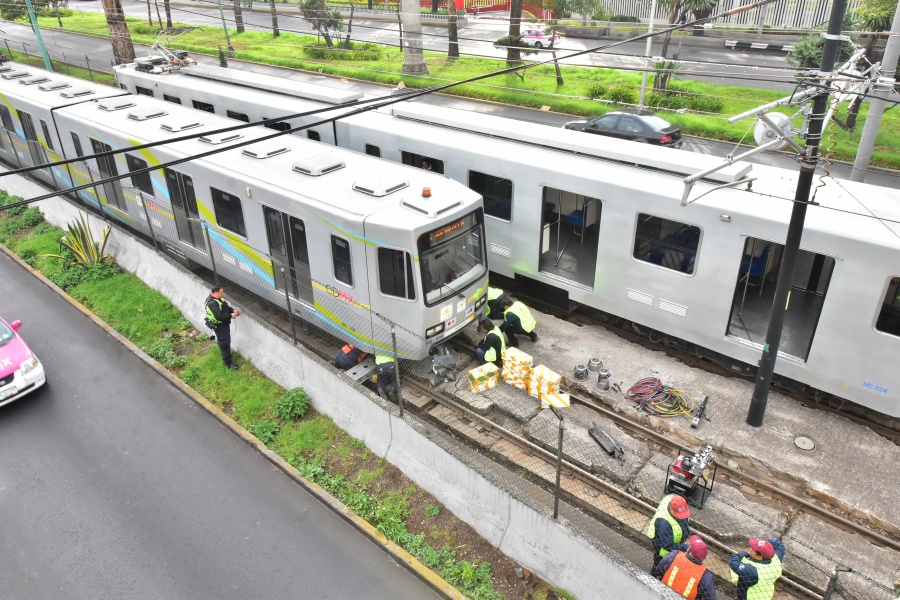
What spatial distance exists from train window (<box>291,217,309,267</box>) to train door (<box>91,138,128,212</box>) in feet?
21.2

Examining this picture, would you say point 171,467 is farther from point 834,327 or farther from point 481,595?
point 834,327

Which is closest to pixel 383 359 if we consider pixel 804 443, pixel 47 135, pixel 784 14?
pixel 804 443

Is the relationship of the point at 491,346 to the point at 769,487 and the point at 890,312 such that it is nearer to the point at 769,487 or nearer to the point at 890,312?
the point at 769,487

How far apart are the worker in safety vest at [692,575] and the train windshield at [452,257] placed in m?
5.01

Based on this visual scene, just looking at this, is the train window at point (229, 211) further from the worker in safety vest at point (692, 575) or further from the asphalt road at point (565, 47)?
the asphalt road at point (565, 47)

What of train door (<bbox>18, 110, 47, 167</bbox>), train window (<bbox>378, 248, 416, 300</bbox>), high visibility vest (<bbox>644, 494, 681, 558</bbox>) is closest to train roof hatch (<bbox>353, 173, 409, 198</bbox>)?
train window (<bbox>378, 248, 416, 300</bbox>)

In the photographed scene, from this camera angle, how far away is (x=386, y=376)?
10.6m

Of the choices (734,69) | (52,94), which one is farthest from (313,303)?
(734,69)

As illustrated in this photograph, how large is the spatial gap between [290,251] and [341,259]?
1431 mm

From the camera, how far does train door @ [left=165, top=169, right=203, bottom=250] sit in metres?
13.2

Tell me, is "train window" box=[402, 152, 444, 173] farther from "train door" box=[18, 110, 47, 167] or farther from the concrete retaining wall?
"train door" box=[18, 110, 47, 167]

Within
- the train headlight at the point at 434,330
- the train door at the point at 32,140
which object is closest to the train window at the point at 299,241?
the train headlight at the point at 434,330

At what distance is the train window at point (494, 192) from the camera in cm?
1262

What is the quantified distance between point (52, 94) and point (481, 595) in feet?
59.6
